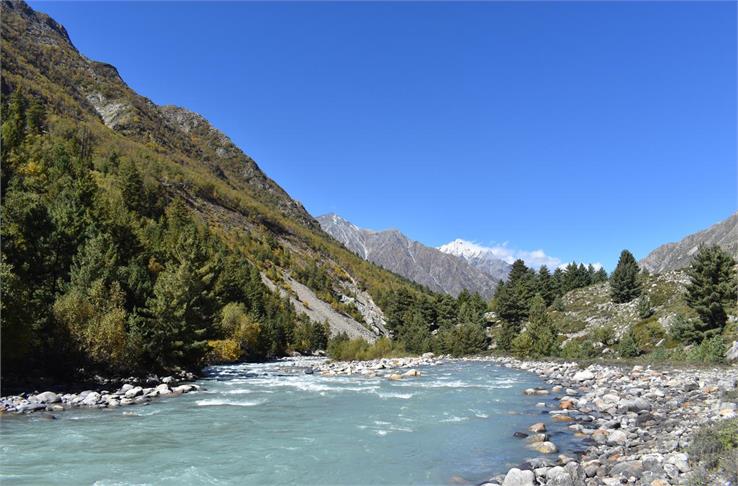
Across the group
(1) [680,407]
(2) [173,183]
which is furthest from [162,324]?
(2) [173,183]

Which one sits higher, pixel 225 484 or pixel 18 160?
pixel 18 160

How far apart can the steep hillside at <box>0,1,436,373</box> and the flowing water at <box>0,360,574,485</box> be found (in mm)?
11132

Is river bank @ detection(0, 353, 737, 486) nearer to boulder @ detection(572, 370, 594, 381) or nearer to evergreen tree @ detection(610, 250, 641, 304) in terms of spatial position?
boulder @ detection(572, 370, 594, 381)

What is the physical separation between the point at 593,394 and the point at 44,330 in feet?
113

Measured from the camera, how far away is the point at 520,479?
1258 cm

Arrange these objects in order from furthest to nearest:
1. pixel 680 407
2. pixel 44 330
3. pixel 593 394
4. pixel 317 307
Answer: pixel 317 307 → pixel 44 330 → pixel 593 394 → pixel 680 407

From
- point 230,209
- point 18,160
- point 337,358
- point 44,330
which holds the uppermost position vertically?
point 230,209

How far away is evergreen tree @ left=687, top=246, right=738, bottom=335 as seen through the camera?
42531 mm

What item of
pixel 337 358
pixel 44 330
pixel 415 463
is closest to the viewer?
pixel 415 463

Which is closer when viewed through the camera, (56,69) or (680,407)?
(680,407)

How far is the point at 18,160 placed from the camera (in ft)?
188

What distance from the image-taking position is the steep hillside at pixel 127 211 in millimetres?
36656

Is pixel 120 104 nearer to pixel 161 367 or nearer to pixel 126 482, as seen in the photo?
pixel 161 367

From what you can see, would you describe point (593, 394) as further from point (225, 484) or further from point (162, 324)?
point (162, 324)
